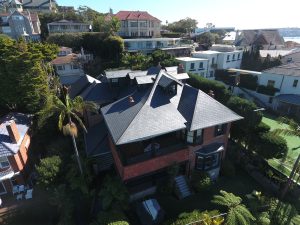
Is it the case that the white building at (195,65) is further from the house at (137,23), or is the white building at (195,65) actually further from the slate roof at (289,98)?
the house at (137,23)

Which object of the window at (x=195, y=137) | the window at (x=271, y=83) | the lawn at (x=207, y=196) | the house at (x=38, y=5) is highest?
the house at (x=38, y=5)

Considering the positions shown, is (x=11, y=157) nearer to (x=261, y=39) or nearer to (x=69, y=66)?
(x=69, y=66)

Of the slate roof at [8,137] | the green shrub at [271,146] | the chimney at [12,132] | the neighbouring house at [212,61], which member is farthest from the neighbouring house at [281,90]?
the chimney at [12,132]

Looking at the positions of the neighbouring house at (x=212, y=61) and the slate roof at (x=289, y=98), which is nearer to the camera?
the slate roof at (x=289, y=98)

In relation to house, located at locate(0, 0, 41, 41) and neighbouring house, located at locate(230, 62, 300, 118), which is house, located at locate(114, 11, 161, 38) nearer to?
house, located at locate(0, 0, 41, 41)

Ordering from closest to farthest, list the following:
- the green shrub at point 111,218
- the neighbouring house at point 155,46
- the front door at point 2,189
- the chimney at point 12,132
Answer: the green shrub at point 111,218 → the chimney at point 12,132 → the front door at point 2,189 → the neighbouring house at point 155,46

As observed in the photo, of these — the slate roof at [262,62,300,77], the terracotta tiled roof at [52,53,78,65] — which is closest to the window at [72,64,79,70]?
the terracotta tiled roof at [52,53,78,65]

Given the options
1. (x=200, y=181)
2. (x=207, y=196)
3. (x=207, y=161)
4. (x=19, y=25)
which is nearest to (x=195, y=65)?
(x=207, y=161)
